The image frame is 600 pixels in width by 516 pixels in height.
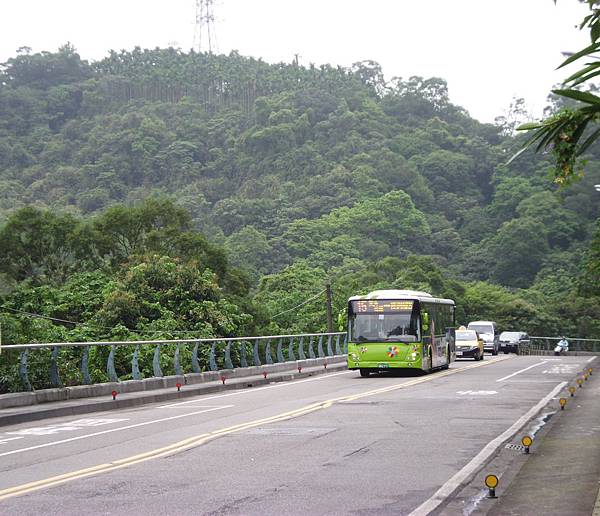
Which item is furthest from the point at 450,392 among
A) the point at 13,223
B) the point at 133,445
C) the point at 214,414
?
the point at 13,223

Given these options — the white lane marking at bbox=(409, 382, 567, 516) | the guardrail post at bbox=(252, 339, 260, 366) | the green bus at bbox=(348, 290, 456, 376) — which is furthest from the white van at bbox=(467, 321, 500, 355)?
the white lane marking at bbox=(409, 382, 567, 516)

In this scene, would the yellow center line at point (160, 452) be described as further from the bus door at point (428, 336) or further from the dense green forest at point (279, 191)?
the dense green forest at point (279, 191)

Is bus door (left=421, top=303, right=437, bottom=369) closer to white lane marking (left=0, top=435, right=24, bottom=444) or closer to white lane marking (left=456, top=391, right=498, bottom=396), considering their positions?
white lane marking (left=456, top=391, right=498, bottom=396)

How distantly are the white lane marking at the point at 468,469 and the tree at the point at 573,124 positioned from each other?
120 inches

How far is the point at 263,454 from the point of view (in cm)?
1226

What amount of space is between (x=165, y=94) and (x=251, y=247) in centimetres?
6530

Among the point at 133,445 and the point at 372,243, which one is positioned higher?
the point at 372,243

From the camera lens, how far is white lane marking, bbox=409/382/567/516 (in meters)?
9.00

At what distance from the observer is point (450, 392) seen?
23.3m

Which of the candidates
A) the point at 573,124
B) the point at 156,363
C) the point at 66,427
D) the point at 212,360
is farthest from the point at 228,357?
the point at 573,124

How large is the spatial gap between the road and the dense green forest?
28809 mm

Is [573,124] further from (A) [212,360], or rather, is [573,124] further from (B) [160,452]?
(A) [212,360]

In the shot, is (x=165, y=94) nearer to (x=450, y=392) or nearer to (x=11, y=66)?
(x=11, y=66)

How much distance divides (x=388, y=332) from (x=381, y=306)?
85 cm
